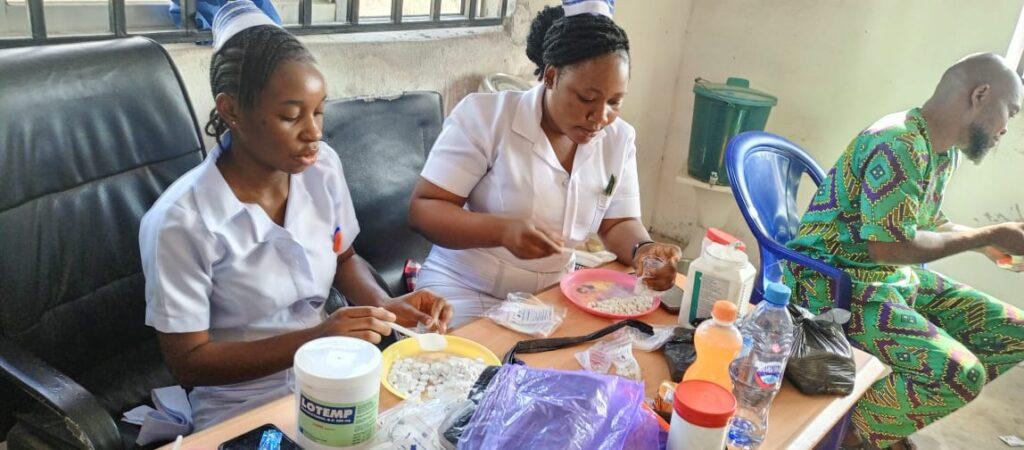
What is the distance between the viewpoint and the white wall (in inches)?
125

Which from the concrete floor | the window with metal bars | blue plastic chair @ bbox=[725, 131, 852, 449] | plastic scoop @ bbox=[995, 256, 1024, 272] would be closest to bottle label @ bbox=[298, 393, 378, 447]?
the window with metal bars

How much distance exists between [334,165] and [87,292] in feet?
1.77

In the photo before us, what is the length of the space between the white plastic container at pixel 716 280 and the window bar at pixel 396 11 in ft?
4.93

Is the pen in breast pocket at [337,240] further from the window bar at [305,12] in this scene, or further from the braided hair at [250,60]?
the window bar at [305,12]

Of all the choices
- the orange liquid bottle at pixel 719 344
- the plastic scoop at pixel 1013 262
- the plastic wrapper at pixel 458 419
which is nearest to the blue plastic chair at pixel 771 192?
the plastic scoop at pixel 1013 262

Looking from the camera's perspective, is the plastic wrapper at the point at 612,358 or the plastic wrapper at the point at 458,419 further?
the plastic wrapper at the point at 612,358

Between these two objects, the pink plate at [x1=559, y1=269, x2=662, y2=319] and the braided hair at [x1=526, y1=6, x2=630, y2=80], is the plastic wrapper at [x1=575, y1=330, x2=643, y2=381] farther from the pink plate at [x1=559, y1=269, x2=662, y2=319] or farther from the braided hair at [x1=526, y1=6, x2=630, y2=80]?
the braided hair at [x1=526, y1=6, x2=630, y2=80]

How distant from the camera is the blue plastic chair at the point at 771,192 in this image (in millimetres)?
2106

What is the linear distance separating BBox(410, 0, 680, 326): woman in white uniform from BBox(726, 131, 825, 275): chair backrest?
1.58ft

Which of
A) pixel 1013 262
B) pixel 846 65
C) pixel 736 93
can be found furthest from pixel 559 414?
pixel 846 65

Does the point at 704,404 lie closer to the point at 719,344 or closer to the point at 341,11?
the point at 719,344

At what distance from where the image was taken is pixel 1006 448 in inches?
103

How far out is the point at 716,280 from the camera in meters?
1.39

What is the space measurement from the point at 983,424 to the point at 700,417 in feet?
8.29
